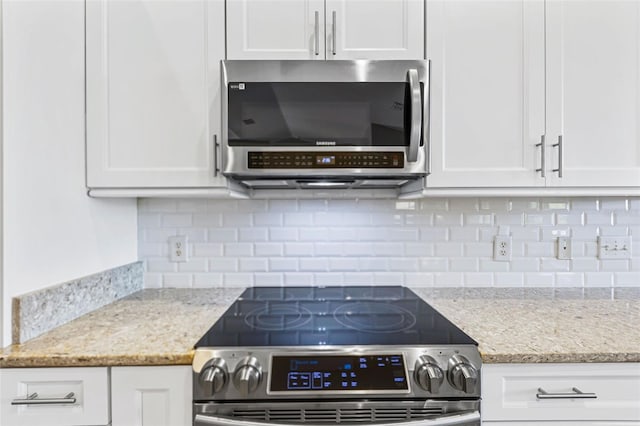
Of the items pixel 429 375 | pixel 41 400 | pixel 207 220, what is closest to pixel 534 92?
pixel 429 375

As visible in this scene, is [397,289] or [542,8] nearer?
[542,8]

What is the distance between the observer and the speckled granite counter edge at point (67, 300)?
114cm

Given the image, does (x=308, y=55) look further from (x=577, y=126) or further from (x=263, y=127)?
(x=577, y=126)

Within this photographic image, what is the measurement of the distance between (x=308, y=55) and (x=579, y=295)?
4.90 ft

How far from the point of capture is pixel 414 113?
4.35ft

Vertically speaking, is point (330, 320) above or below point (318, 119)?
below

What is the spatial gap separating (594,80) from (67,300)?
201cm

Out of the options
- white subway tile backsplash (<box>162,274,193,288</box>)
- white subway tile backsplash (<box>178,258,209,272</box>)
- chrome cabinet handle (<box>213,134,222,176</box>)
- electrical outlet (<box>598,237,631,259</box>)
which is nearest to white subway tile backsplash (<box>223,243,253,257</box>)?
white subway tile backsplash (<box>178,258,209,272</box>)

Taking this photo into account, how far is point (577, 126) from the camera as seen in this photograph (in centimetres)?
147

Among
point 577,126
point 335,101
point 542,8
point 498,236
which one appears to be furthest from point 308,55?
point 498,236

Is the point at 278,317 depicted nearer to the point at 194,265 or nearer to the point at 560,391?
the point at 194,265

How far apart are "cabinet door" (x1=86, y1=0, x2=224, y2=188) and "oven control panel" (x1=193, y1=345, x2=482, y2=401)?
2.27 feet

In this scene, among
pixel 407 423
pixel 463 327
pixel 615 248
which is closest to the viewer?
pixel 407 423

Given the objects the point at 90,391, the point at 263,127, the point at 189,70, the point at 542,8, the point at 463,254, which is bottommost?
the point at 90,391
